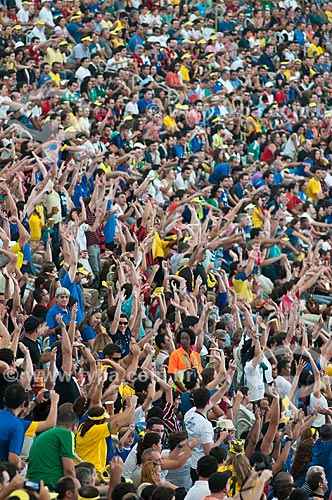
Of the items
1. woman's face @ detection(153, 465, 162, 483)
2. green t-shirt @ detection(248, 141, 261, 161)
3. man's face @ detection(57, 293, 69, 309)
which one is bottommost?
green t-shirt @ detection(248, 141, 261, 161)

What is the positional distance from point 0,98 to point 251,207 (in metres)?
4.13

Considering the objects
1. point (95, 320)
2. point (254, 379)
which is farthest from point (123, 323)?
point (254, 379)

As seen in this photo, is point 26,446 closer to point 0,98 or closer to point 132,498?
point 132,498

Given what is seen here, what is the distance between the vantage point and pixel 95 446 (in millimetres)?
8680

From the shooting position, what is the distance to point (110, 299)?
12266 mm

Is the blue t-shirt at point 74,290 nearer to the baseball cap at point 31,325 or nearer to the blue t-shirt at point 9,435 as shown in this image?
the baseball cap at point 31,325

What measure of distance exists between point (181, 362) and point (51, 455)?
3107 millimetres

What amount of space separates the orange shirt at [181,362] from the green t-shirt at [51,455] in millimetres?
2950

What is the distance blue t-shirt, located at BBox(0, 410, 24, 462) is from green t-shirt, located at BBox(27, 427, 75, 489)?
0.13m

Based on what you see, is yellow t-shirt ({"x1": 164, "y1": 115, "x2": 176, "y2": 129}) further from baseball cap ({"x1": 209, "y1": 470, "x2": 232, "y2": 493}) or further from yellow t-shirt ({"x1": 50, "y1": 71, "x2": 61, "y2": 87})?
baseball cap ({"x1": 209, "y1": 470, "x2": 232, "y2": 493})

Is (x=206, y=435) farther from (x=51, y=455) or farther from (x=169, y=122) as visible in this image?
(x=169, y=122)

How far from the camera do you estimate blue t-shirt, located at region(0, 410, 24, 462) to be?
780 centimetres

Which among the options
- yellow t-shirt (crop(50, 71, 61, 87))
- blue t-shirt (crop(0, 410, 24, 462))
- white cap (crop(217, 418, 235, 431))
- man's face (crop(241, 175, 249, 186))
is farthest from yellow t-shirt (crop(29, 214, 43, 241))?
yellow t-shirt (crop(50, 71, 61, 87))

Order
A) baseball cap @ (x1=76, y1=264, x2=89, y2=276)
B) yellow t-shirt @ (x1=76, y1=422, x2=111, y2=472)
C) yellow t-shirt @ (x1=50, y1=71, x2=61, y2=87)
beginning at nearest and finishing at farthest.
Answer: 1. yellow t-shirt @ (x1=76, y1=422, x2=111, y2=472)
2. baseball cap @ (x1=76, y1=264, x2=89, y2=276)
3. yellow t-shirt @ (x1=50, y1=71, x2=61, y2=87)
